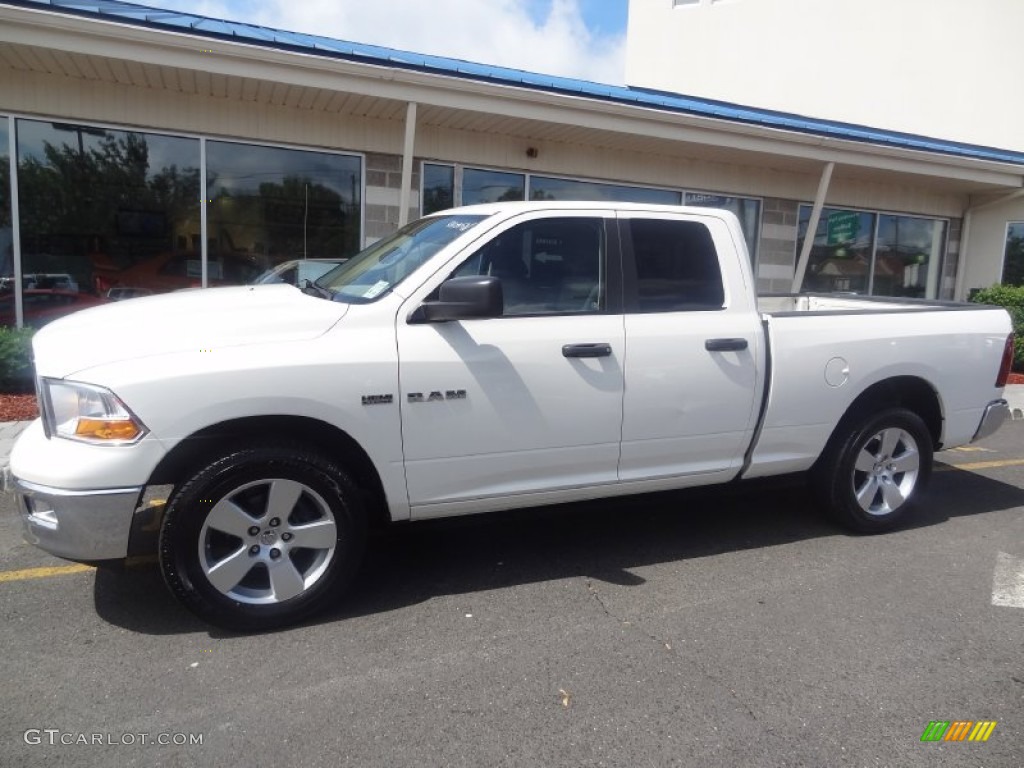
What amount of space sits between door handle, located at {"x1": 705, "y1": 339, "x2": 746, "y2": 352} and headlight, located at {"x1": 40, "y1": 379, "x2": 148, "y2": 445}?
279 cm

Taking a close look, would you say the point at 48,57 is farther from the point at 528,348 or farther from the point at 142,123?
the point at 528,348

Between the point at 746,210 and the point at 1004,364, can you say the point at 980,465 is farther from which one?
the point at 746,210

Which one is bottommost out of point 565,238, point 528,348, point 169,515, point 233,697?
point 233,697

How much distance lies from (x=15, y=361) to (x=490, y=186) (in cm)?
637

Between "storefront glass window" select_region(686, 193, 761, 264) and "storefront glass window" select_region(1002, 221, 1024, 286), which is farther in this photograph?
"storefront glass window" select_region(1002, 221, 1024, 286)

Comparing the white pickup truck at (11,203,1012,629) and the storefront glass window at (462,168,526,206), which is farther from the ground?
the storefront glass window at (462,168,526,206)

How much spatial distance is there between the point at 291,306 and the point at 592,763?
2334 mm

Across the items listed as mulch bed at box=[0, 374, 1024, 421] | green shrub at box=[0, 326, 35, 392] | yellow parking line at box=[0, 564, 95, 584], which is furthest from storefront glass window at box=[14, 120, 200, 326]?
yellow parking line at box=[0, 564, 95, 584]

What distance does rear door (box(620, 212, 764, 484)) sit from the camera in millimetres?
3834

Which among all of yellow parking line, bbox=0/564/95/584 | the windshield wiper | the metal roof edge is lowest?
yellow parking line, bbox=0/564/95/584

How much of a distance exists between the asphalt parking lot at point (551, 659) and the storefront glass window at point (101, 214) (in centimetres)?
550

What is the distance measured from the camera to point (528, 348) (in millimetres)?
3547

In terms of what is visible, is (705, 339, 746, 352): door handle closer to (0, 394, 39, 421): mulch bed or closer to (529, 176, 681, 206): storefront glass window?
(0, 394, 39, 421): mulch bed

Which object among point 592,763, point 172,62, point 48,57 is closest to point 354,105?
point 172,62
